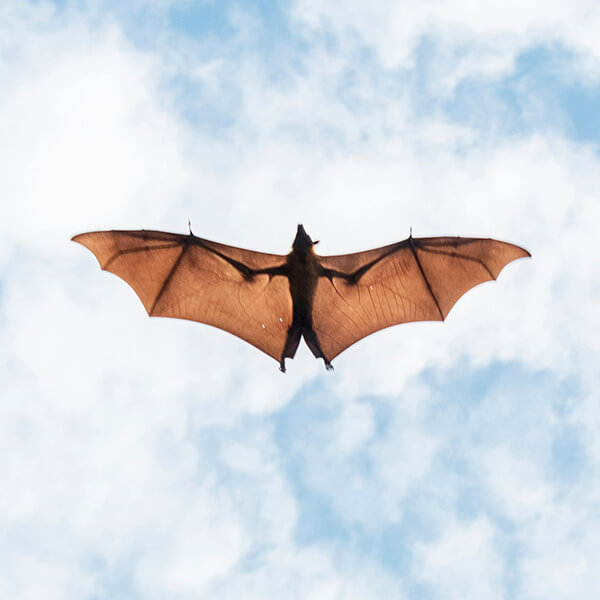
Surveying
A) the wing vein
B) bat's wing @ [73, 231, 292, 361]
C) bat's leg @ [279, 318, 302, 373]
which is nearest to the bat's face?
bat's wing @ [73, 231, 292, 361]

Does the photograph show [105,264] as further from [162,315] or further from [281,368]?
[281,368]

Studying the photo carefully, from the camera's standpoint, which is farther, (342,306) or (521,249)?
(342,306)

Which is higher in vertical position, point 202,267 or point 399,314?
point 202,267

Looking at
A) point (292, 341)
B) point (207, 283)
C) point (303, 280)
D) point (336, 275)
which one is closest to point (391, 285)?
point (336, 275)

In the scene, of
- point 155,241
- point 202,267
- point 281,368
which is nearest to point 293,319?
point 281,368

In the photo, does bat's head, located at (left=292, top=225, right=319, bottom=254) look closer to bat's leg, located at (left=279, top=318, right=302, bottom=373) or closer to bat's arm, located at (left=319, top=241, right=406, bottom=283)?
bat's arm, located at (left=319, top=241, right=406, bottom=283)

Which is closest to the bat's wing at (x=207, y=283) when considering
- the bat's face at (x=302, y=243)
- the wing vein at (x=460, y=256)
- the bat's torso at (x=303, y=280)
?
the bat's torso at (x=303, y=280)

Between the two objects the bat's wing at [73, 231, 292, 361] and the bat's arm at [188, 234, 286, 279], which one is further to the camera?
the bat's arm at [188, 234, 286, 279]
